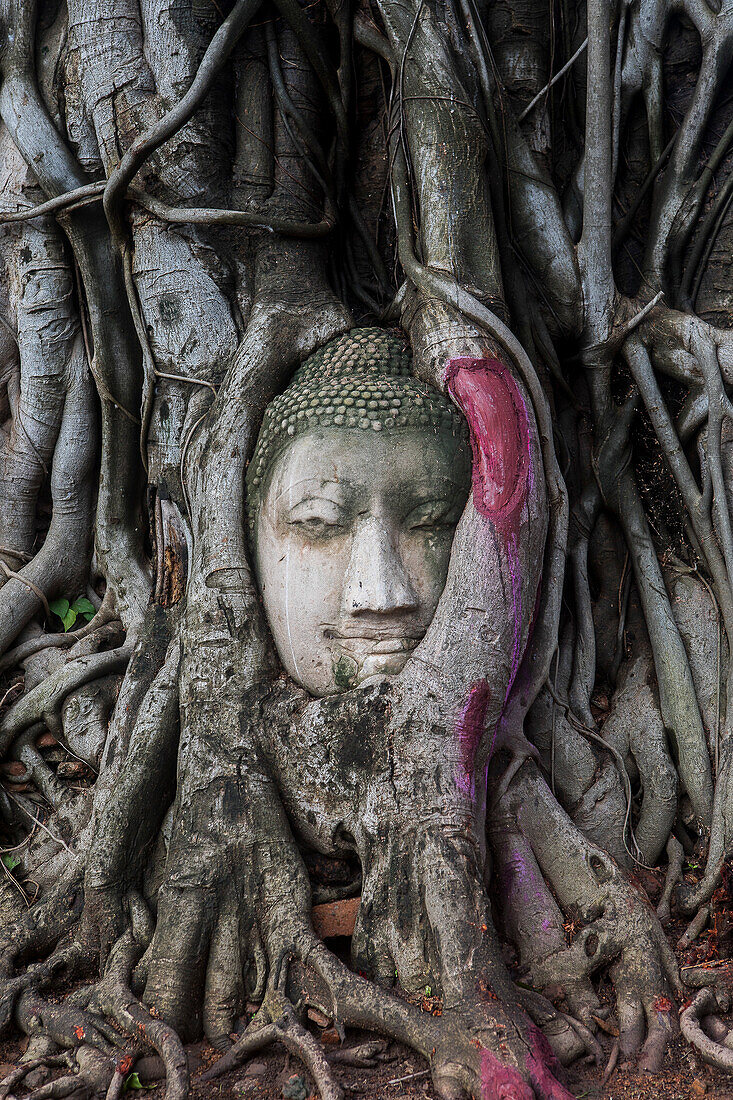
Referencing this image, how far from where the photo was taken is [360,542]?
2.56 metres

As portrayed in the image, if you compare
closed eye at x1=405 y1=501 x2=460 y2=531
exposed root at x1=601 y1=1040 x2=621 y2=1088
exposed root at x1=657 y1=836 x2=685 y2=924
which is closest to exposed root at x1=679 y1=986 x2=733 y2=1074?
exposed root at x1=601 y1=1040 x2=621 y2=1088

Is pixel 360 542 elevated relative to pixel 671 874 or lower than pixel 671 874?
elevated

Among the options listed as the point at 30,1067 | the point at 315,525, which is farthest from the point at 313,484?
the point at 30,1067

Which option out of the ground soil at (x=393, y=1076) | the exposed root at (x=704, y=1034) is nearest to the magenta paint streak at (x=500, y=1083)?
the ground soil at (x=393, y=1076)

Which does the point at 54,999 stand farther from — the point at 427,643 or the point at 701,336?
the point at 701,336

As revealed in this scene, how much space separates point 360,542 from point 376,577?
124 mm

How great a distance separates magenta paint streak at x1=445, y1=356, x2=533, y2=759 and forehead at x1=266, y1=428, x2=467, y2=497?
3.5 inches

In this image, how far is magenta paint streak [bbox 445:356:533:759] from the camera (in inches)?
102

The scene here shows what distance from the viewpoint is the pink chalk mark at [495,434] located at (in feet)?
8.50

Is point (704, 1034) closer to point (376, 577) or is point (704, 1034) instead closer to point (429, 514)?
point (376, 577)

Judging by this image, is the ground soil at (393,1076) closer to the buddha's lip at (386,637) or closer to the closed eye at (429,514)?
the buddha's lip at (386,637)

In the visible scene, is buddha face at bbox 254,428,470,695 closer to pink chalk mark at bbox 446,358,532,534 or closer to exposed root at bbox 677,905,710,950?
pink chalk mark at bbox 446,358,532,534

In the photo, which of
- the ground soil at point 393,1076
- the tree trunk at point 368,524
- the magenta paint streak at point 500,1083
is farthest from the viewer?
the tree trunk at point 368,524

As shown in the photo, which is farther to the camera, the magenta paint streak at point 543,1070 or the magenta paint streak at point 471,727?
the magenta paint streak at point 471,727
